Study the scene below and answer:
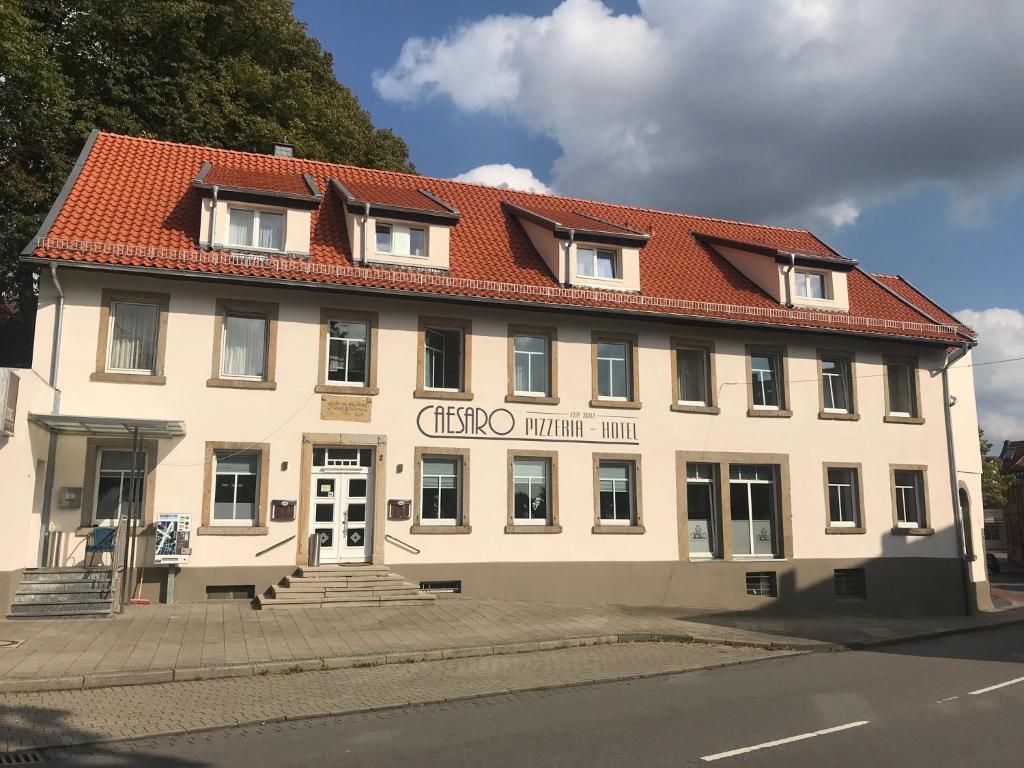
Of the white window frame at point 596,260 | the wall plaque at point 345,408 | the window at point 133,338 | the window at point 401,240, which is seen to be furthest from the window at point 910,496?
the window at point 133,338

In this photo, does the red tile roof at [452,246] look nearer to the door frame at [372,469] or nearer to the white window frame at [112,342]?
the white window frame at [112,342]

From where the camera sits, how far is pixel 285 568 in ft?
54.6

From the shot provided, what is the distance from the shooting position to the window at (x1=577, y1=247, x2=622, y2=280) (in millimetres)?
20328

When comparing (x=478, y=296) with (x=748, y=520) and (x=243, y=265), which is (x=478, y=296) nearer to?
(x=243, y=265)

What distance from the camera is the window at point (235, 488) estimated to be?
1666 centimetres

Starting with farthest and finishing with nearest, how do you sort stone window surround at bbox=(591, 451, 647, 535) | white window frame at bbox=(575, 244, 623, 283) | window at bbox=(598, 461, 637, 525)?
1. white window frame at bbox=(575, 244, 623, 283)
2. window at bbox=(598, 461, 637, 525)
3. stone window surround at bbox=(591, 451, 647, 535)

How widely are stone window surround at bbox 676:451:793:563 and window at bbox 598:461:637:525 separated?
1.15 meters

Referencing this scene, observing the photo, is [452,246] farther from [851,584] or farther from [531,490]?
[851,584]

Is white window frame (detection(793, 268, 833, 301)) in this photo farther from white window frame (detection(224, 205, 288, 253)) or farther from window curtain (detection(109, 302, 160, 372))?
window curtain (detection(109, 302, 160, 372))

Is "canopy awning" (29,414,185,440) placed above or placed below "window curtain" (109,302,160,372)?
below

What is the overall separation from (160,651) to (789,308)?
1674 centimetres

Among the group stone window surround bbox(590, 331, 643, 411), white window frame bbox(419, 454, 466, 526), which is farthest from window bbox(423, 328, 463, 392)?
stone window surround bbox(590, 331, 643, 411)

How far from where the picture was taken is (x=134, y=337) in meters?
16.6

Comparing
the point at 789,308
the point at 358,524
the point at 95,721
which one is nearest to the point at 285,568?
the point at 358,524
